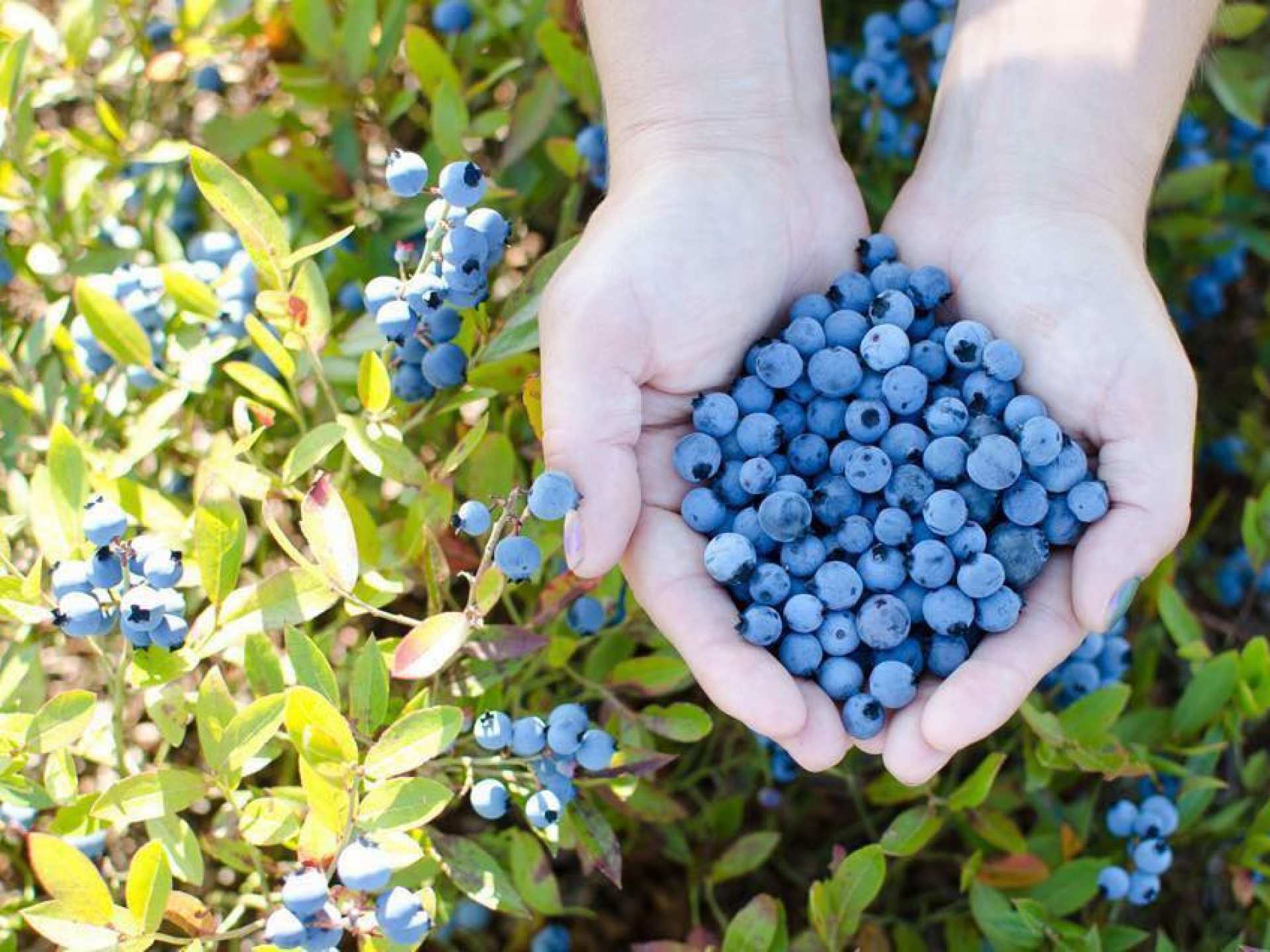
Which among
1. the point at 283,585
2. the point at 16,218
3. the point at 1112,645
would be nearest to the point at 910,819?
the point at 1112,645

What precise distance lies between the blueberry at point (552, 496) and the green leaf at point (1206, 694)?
2.96 ft

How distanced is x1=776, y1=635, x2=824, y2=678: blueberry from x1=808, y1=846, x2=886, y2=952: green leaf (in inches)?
8.6

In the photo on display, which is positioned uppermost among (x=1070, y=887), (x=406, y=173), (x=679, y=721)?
(x=406, y=173)

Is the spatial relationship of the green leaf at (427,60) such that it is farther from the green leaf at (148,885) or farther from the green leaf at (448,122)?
the green leaf at (148,885)

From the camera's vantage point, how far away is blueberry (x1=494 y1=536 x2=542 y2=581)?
1340 mm

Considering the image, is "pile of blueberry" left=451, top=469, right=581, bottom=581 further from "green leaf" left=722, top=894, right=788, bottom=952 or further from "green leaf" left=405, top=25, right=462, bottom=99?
"green leaf" left=405, top=25, right=462, bottom=99

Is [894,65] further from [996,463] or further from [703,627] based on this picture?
[703,627]

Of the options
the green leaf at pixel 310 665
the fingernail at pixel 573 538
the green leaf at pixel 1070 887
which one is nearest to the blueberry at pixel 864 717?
the fingernail at pixel 573 538

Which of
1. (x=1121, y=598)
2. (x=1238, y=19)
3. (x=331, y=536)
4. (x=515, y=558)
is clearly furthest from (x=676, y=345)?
(x=1238, y=19)

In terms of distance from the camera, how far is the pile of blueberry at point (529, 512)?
1.34 m

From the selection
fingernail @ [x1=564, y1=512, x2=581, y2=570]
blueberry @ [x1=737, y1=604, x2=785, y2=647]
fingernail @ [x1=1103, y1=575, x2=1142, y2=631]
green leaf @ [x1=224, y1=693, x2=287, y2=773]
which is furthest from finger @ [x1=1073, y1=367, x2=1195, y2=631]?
green leaf @ [x1=224, y1=693, x2=287, y2=773]

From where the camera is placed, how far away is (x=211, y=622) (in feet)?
4.61

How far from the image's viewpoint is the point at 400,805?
1.25m

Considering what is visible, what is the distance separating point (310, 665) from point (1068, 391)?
2.97 ft
